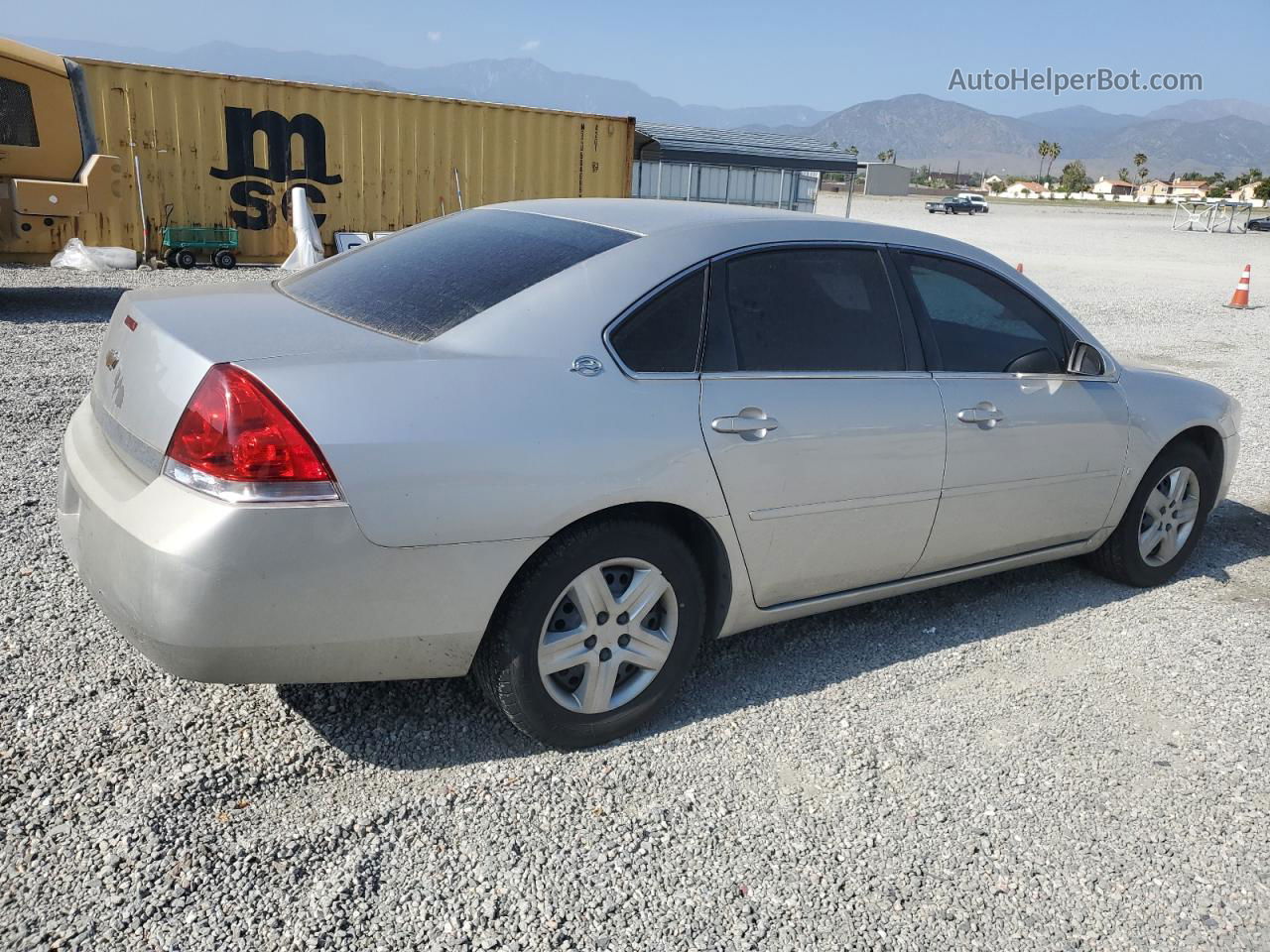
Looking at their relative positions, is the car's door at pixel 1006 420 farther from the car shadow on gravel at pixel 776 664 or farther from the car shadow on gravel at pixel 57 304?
the car shadow on gravel at pixel 57 304

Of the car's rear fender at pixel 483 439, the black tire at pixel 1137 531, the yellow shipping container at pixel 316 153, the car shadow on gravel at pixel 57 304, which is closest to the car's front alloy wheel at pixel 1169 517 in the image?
the black tire at pixel 1137 531

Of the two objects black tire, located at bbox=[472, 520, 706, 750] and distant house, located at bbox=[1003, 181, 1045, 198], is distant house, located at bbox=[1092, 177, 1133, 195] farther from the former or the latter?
black tire, located at bbox=[472, 520, 706, 750]

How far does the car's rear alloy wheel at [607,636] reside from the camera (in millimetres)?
2912

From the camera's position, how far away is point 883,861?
8.79 feet

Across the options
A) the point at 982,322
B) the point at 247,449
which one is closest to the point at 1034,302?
the point at 982,322

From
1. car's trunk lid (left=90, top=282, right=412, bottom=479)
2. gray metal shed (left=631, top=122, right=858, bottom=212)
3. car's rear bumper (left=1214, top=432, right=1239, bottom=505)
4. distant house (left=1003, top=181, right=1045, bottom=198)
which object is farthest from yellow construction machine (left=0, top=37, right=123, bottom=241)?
distant house (left=1003, top=181, right=1045, bottom=198)

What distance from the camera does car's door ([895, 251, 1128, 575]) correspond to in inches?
146

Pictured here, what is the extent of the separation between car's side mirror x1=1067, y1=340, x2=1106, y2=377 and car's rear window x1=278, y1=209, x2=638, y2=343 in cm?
199

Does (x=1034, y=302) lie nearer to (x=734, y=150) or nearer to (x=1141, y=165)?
(x=734, y=150)

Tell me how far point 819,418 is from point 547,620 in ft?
3.61

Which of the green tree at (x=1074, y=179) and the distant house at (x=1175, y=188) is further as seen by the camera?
the green tree at (x=1074, y=179)

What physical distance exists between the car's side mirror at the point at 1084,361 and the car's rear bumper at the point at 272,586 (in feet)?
8.18

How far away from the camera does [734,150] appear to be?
18578mm

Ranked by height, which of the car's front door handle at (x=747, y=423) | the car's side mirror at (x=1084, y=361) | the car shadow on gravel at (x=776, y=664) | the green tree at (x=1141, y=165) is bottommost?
the car shadow on gravel at (x=776, y=664)
